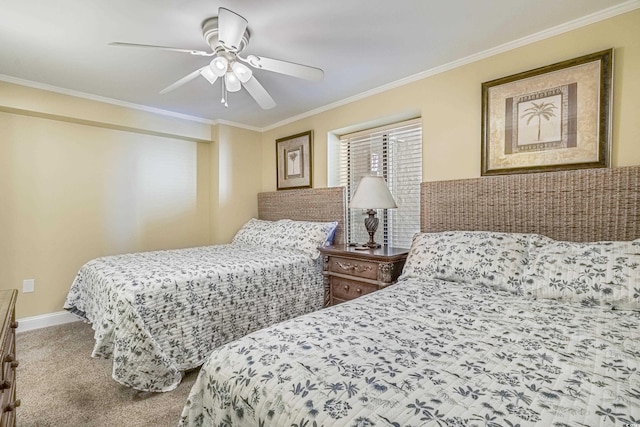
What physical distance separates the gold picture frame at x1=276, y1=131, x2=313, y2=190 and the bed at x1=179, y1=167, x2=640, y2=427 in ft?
6.48

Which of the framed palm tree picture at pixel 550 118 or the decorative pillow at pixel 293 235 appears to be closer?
the framed palm tree picture at pixel 550 118

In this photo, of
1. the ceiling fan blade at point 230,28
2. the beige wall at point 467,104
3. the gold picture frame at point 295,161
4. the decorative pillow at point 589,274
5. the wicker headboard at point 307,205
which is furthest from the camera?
the gold picture frame at point 295,161

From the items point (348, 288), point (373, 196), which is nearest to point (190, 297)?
point (348, 288)

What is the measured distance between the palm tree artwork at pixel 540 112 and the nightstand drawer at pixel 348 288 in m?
1.60

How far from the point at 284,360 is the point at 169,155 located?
139 inches

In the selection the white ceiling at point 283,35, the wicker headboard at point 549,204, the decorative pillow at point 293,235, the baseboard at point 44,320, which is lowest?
the baseboard at point 44,320

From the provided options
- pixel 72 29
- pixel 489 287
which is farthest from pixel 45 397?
pixel 489 287

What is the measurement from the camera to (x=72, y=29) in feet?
6.25

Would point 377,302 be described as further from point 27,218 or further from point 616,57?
point 27,218

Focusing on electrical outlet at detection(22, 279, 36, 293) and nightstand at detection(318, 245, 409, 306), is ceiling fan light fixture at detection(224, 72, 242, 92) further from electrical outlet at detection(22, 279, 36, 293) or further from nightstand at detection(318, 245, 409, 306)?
electrical outlet at detection(22, 279, 36, 293)

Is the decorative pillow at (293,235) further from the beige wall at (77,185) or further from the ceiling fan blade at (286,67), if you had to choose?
the ceiling fan blade at (286,67)

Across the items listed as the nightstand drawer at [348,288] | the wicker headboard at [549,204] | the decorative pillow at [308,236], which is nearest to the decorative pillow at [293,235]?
the decorative pillow at [308,236]

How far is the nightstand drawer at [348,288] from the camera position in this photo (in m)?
2.45

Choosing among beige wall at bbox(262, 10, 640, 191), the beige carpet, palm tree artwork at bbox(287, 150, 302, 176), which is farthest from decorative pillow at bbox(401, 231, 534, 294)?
palm tree artwork at bbox(287, 150, 302, 176)
